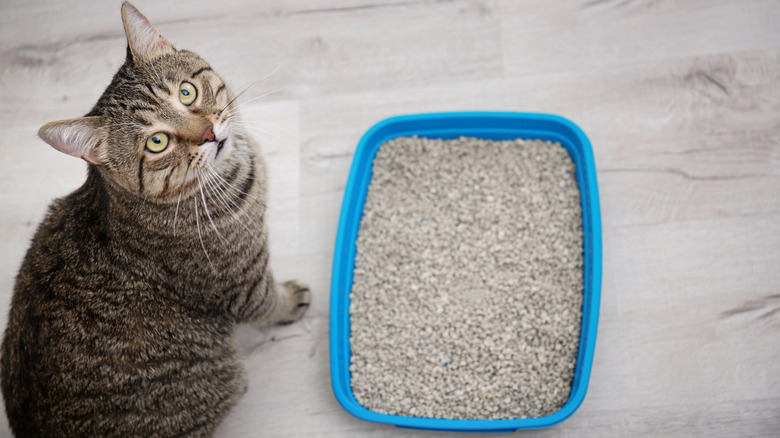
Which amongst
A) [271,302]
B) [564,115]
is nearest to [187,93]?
[271,302]

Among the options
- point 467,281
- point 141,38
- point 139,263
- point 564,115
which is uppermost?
point 141,38

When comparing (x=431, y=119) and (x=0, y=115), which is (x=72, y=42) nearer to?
(x=0, y=115)

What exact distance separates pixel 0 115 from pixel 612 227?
6.49 ft

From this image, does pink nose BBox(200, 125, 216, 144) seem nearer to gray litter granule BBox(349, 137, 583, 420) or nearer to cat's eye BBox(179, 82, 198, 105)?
cat's eye BBox(179, 82, 198, 105)

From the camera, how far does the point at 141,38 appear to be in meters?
1.03

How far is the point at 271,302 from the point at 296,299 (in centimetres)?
16

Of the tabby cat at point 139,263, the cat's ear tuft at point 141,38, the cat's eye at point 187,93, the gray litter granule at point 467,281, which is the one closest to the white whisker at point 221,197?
the tabby cat at point 139,263

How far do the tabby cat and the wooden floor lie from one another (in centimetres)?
30

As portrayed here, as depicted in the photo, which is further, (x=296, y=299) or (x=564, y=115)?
(x=564, y=115)

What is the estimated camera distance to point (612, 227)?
1.48m

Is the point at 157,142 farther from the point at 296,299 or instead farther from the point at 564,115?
the point at 564,115

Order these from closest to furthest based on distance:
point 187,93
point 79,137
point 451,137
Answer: point 79,137 < point 187,93 < point 451,137

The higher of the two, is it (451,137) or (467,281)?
(451,137)

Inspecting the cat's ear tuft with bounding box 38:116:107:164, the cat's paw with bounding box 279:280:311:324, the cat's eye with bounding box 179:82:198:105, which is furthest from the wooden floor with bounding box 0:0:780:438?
the cat's ear tuft with bounding box 38:116:107:164
